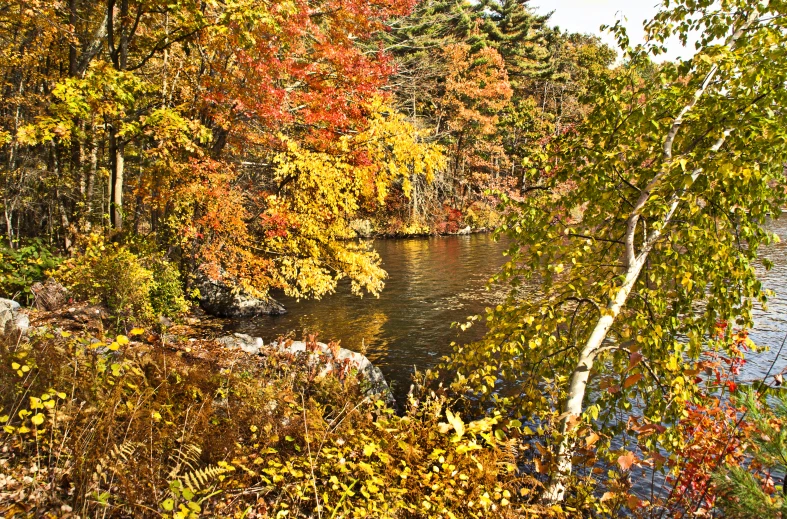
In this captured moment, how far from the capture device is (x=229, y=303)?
1434 centimetres

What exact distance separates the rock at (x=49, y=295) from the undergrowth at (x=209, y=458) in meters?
6.40

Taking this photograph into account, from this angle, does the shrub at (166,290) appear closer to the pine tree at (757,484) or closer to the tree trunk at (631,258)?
the tree trunk at (631,258)

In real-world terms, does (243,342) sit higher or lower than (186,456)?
lower

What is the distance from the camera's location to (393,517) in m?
2.95

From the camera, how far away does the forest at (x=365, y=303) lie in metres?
3.12

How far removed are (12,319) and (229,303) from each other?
8.32m

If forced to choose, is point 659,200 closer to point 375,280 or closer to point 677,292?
point 677,292

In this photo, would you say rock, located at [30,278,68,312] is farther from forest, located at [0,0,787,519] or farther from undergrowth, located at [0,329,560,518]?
undergrowth, located at [0,329,560,518]

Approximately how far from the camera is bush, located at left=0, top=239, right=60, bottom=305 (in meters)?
9.73

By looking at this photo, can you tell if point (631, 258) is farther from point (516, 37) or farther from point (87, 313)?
point (516, 37)

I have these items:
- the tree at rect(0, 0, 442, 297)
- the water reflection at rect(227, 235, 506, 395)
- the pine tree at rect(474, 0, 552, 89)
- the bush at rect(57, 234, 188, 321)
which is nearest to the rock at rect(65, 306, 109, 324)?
the bush at rect(57, 234, 188, 321)

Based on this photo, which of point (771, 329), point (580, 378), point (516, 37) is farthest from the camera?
point (516, 37)

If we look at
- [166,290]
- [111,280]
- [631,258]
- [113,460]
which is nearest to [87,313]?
[111,280]

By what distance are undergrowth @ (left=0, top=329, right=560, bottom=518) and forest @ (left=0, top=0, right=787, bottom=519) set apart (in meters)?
0.03
